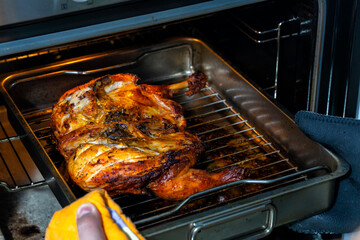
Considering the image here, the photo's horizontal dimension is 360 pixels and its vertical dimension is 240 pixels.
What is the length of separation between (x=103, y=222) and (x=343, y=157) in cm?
73

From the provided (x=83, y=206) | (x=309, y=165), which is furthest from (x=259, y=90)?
(x=83, y=206)

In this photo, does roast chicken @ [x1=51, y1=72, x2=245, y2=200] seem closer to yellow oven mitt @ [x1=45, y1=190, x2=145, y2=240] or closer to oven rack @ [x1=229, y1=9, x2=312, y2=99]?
yellow oven mitt @ [x1=45, y1=190, x2=145, y2=240]

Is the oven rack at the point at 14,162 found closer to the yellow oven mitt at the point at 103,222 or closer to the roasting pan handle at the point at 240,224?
the yellow oven mitt at the point at 103,222

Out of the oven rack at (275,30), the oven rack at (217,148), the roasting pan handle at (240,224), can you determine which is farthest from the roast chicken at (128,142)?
the oven rack at (275,30)

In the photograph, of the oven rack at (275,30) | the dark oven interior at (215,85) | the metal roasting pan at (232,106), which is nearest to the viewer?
the metal roasting pan at (232,106)

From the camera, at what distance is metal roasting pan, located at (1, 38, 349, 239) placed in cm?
126

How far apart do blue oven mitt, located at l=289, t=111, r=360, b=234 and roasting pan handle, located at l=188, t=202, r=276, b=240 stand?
0.21 m

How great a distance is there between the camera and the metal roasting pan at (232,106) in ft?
4.12

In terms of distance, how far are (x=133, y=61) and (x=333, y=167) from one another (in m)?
0.88

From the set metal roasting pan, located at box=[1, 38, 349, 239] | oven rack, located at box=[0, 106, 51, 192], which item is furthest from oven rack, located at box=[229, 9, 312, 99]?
oven rack, located at box=[0, 106, 51, 192]

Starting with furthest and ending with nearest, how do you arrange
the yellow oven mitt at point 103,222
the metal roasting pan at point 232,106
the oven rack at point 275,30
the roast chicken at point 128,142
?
the oven rack at point 275,30, the roast chicken at point 128,142, the metal roasting pan at point 232,106, the yellow oven mitt at point 103,222

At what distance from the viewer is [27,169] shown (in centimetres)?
172

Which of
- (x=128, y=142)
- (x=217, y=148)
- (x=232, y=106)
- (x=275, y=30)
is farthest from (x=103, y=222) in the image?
(x=275, y=30)

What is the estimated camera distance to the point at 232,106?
1.87 metres
